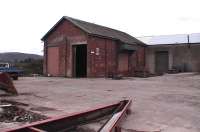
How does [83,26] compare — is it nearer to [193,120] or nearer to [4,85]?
[4,85]

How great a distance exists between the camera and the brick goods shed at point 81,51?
89.1 feet

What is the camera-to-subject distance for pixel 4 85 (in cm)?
1231

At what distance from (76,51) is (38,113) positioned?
20.1 metres

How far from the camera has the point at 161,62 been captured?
122ft

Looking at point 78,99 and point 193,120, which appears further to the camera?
point 78,99

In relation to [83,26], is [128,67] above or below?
below

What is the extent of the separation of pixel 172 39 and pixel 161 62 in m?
3.74

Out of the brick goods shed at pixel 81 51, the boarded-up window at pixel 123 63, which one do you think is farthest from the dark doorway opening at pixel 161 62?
the brick goods shed at pixel 81 51

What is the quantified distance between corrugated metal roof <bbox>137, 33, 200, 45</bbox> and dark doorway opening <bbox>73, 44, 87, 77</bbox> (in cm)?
1208

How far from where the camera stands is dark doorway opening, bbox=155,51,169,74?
3694 centimetres

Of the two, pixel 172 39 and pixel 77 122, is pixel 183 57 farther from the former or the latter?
pixel 77 122

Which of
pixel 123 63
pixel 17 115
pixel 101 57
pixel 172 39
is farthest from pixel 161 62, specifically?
pixel 17 115

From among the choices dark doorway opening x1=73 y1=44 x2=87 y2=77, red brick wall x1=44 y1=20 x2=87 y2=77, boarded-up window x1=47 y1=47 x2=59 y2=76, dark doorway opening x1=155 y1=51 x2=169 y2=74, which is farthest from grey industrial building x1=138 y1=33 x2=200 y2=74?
boarded-up window x1=47 y1=47 x2=59 y2=76

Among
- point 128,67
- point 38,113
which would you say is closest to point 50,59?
point 128,67
